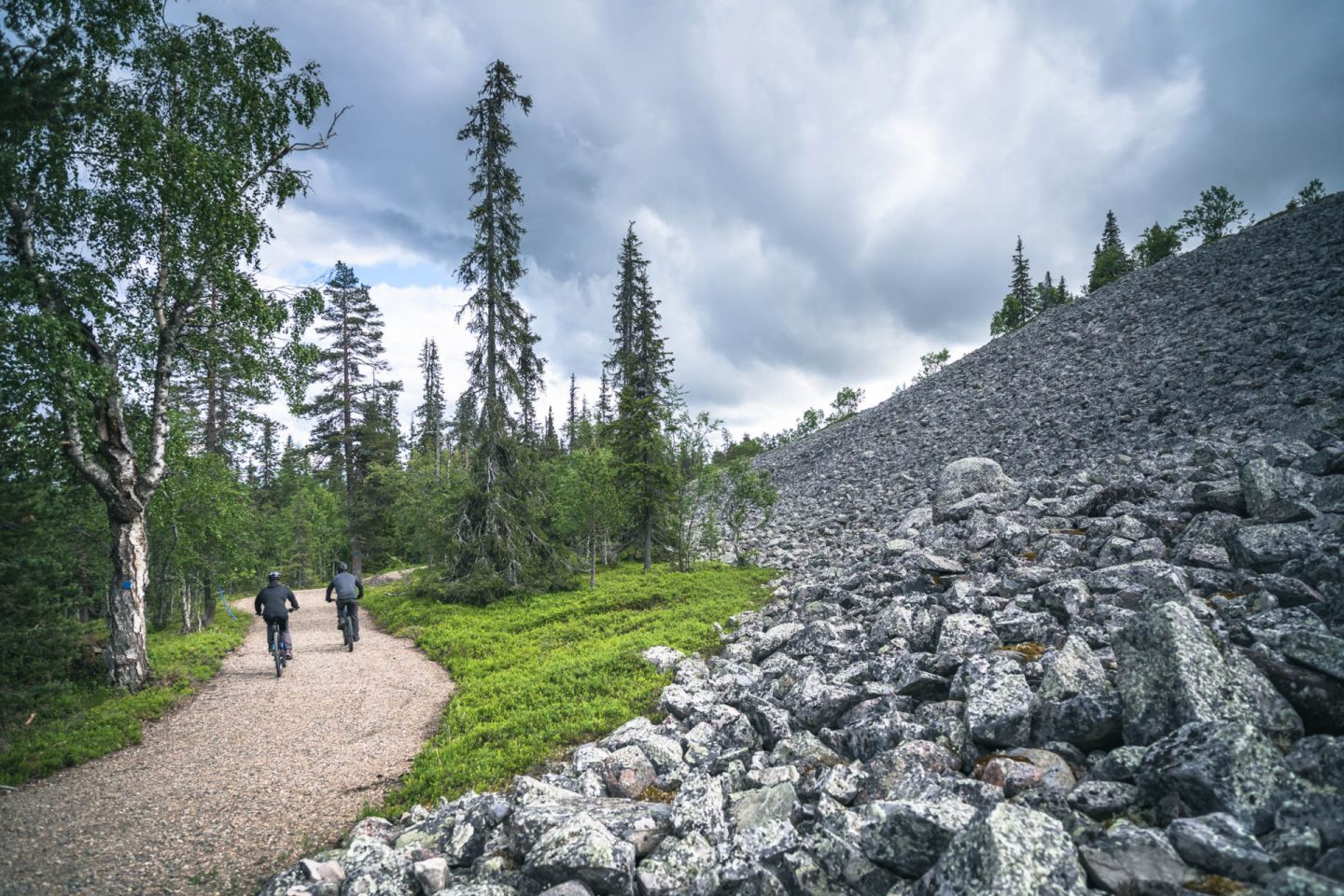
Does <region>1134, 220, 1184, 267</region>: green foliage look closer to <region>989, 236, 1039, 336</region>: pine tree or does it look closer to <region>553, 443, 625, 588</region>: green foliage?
<region>989, 236, 1039, 336</region>: pine tree

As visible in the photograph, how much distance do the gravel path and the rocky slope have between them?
147 centimetres

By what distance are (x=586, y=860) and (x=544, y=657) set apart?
9.55 m

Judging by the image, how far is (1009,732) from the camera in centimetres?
489

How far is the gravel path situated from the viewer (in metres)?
5.72

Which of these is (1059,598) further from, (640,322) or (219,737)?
(640,322)

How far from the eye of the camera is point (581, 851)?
4.14m

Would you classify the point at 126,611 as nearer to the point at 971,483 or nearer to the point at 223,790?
the point at 223,790

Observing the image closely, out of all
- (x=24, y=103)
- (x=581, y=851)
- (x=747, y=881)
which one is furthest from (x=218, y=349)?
(x=747, y=881)

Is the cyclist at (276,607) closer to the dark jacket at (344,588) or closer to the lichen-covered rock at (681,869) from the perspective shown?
the dark jacket at (344,588)

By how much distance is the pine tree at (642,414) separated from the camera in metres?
26.9

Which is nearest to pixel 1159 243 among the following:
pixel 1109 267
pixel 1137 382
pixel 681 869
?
pixel 1109 267

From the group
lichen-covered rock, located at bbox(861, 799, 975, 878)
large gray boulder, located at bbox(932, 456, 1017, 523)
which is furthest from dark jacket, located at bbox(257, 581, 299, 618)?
large gray boulder, located at bbox(932, 456, 1017, 523)

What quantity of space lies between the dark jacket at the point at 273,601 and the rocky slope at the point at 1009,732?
9111 mm

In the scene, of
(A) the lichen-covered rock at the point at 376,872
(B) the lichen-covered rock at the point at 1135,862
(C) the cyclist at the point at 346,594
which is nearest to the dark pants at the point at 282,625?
A: (C) the cyclist at the point at 346,594
